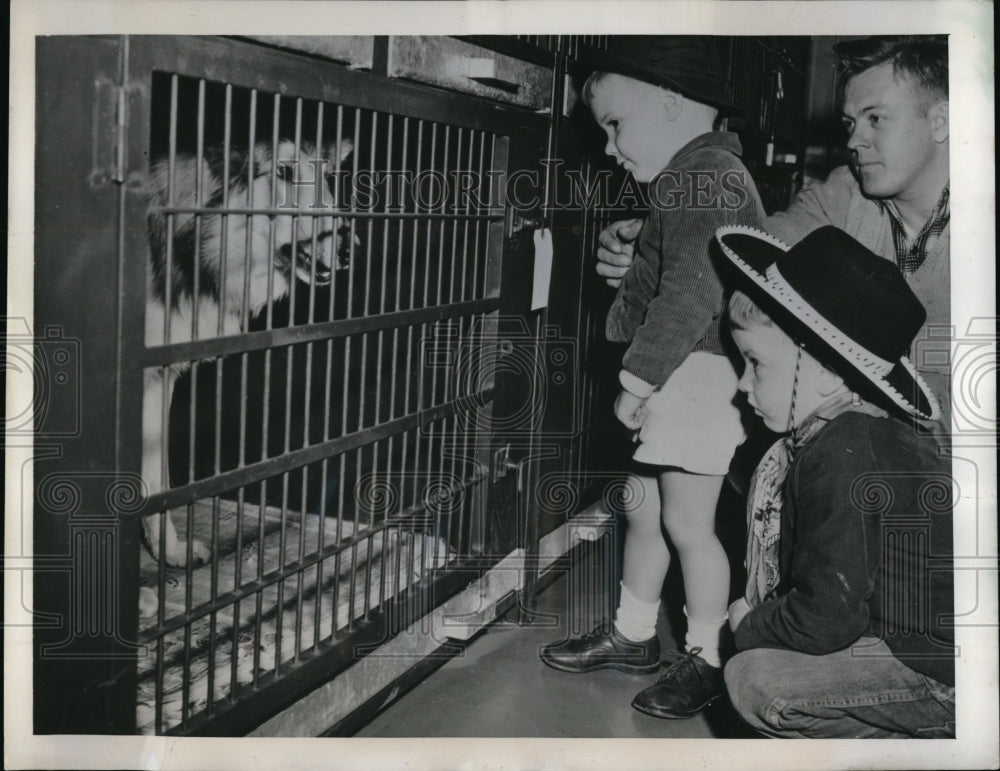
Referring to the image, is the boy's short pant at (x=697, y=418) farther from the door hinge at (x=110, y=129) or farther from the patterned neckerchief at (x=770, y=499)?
the door hinge at (x=110, y=129)

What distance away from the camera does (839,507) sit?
170cm

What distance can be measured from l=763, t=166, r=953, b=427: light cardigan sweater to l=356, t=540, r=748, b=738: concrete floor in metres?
0.66

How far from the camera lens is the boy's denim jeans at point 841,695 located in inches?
67.9

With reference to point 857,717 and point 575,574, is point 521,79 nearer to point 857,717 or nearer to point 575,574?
point 575,574

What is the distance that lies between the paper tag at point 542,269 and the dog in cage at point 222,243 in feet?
1.42

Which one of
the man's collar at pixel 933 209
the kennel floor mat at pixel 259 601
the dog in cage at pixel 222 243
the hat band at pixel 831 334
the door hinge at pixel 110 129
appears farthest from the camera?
the man's collar at pixel 933 209

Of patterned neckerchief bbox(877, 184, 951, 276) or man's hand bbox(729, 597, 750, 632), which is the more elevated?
patterned neckerchief bbox(877, 184, 951, 276)

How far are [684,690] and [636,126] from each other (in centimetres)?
112

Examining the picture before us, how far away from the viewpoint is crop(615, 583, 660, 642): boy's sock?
1.89 m

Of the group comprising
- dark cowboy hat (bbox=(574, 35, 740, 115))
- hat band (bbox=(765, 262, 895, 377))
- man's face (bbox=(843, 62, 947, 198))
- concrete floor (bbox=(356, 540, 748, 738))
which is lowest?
concrete floor (bbox=(356, 540, 748, 738))

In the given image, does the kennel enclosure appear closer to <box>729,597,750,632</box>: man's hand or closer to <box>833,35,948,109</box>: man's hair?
<box>833,35,948,109</box>: man's hair

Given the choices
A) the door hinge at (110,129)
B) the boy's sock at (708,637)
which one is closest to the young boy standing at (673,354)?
the boy's sock at (708,637)

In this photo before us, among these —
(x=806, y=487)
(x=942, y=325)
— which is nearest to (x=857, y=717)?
(x=806, y=487)

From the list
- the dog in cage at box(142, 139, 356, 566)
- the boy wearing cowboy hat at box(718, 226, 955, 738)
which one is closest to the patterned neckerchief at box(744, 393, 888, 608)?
the boy wearing cowboy hat at box(718, 226, 955, 738)
